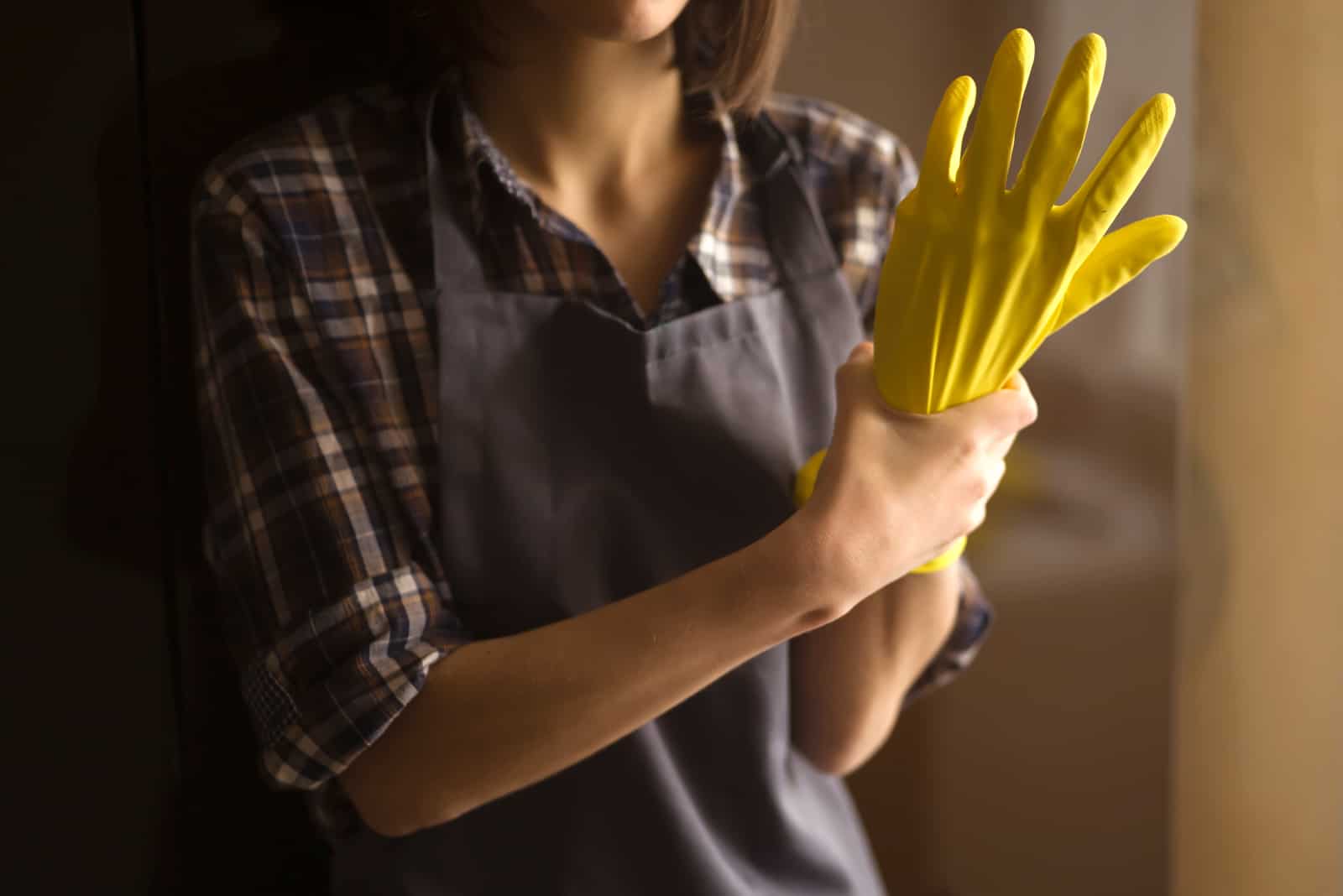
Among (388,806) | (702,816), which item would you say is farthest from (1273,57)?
(388,806)

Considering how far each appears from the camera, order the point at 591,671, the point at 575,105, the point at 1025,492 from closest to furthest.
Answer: the point at 591,671 < the point at 575,105 < the point at 1025,492

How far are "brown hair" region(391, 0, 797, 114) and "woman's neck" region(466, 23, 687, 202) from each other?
20 millimetres

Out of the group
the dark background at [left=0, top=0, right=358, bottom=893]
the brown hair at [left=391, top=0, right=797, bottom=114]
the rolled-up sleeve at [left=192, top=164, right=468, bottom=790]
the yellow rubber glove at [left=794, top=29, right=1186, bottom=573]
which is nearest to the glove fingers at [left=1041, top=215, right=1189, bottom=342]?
the yellow rubber glove at [left=794, top=29, right=1186, bottom=573]

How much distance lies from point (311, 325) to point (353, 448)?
8cm

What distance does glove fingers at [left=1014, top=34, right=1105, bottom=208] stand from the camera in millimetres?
572

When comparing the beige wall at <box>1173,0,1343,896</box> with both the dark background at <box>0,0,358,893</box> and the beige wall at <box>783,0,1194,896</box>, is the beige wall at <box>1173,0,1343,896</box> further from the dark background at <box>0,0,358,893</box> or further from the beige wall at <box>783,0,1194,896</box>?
the dark background at <box>0,0,358,893</box>

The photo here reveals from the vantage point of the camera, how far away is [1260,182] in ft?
3.18

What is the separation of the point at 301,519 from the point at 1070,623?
711 mm

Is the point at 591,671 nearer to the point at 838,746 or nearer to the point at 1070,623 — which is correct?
the point at 838,746

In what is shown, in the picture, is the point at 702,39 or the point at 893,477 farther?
the point at 702,39

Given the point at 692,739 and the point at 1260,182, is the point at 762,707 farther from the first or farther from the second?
the point at 1260,182

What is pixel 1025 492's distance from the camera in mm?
1046

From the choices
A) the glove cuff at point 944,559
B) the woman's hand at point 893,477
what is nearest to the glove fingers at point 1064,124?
the woman's hand at point 893,477

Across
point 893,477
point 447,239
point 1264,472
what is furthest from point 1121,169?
point 1264,472
